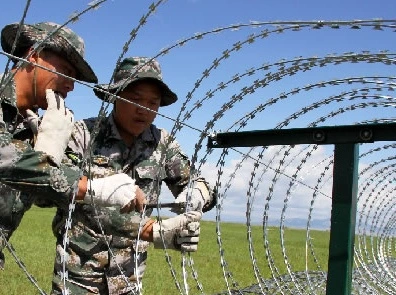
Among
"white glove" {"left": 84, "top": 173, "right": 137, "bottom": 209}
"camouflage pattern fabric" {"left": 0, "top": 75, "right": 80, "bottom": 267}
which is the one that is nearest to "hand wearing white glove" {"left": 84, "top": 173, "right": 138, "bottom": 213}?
"white glove" {"left": 84, "top": 173, "right": 137, "bottom": 209}

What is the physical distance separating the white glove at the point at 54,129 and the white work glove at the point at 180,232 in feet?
2.49

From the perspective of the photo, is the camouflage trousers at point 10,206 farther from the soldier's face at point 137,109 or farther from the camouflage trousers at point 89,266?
the soldier's face at point 137,109

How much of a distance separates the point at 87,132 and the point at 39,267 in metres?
6.71

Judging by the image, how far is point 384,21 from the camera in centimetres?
231

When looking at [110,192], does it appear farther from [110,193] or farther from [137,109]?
[137,109]

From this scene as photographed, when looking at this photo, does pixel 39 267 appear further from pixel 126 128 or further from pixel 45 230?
pixel 45 230

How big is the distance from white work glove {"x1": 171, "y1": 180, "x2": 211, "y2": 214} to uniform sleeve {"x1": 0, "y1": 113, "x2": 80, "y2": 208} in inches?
44.3

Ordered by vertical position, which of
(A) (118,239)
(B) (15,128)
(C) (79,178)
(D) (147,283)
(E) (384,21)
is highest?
(E) (384,21)

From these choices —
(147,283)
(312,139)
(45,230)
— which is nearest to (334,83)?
(312,139)

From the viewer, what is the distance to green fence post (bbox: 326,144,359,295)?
3.38 m

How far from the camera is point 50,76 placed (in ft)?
11.3

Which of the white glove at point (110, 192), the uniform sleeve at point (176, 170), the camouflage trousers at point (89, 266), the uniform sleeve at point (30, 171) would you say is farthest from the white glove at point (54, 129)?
the uniform sleeve at point (176, 170)

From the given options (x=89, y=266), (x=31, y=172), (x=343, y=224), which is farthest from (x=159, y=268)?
(x=31, y=172)

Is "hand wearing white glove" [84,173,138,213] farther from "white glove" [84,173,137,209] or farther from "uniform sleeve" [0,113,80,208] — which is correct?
"uniform sleeve" [0,113,80,208]
